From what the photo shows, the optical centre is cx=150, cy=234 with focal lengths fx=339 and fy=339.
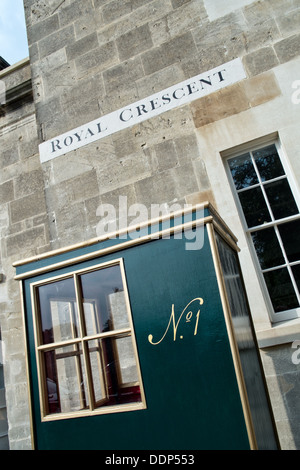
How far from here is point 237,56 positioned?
14.2 feet

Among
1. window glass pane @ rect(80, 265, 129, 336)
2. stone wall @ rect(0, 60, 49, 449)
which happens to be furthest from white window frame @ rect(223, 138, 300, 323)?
stone wall @ rect(0, 60, 49, 449)

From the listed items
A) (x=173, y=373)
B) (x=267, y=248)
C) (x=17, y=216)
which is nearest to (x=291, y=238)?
(x=267, y=248)

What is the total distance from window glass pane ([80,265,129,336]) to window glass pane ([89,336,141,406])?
0.47 ft

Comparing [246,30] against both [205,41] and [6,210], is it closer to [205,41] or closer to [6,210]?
[205,41]

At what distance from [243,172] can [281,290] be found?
4.87 ft

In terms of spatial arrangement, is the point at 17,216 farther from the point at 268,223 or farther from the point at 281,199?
the point at 281,199

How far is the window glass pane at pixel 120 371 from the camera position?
2406 mm

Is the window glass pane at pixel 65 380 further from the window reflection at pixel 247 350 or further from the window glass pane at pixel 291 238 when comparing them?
the window glass pane at pixel 291 238

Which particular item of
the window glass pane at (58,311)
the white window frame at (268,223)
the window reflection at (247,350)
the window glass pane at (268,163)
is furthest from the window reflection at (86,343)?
the window glass pane at (268,163)

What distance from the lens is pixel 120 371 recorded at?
2680 millimetres

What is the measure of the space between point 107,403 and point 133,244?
3.76 ft

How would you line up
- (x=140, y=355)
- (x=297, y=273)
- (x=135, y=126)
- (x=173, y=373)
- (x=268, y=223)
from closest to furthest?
(x=173, y=373) < (x=140, y=355) < (x=297, y=273) < (x=268, y=223) < (x=135, y=126)
